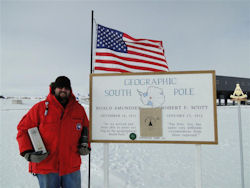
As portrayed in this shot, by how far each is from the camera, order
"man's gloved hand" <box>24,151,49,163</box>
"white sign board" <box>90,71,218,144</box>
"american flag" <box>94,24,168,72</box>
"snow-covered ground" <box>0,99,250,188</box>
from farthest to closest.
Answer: "snow-covered ground" <box>0,99,250,188</box>, "american flag" <box>94,24,168,72</box>, "white sign board" <box>90,71,218,144</box>, "man's gloved hand" <box>24,151,49,163</box>

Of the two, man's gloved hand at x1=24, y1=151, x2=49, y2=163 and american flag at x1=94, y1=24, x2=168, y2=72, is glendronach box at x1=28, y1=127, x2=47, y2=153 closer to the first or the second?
man's gloved hand at x1=24, y1=151, x2=49, y2=163

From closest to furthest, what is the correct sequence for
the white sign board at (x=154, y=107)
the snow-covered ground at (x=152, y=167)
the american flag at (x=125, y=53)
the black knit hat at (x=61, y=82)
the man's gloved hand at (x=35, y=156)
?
the man's gloved hand at (x=35, y=156), the black knit hat at (x=61, y=82), the white sign board at (x=154, y=107), the american flag at (x=125, y=53), the snow-covered ground at (x=152, y=167)

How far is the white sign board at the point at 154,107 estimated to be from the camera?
252 centimetres

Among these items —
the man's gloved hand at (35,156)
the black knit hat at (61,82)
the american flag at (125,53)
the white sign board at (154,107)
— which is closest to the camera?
the man's gloved hand at (35,156)

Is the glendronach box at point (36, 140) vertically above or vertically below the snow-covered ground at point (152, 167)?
above

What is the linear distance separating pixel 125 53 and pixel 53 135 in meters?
2.35

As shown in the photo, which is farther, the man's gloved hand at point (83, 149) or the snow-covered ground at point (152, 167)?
the snow-covered ground at point (152, 167)

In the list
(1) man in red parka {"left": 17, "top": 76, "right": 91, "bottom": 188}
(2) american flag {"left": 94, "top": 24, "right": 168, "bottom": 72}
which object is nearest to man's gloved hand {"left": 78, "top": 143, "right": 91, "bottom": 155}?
(1) man in red parka {"left": 17, "top": 76, "right": 91, "bottom": 188}

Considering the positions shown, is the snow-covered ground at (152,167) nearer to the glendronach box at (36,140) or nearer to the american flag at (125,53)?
the glendronach box at (36,140)

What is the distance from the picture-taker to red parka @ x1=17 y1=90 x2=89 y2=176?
2228mm

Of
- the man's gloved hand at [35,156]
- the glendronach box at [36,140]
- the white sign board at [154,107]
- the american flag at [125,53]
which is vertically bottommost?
the man's gloved hand at [35,156]

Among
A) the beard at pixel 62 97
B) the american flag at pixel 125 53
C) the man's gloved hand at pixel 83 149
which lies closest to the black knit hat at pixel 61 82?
the beard at pixel 62 97

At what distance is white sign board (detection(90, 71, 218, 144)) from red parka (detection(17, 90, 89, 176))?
1.53 ft

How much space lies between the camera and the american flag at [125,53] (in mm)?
3492
